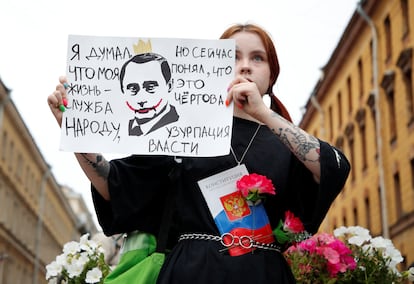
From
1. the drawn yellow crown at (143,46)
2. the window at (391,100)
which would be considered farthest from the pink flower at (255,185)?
the window at (391,100)

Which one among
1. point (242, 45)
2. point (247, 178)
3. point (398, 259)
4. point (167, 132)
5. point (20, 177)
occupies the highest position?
point (20, 177)

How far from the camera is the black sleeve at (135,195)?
3.28m

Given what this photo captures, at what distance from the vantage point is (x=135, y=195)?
3299 mm

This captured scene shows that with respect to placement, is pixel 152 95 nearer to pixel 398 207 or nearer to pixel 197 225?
pixel 197 225

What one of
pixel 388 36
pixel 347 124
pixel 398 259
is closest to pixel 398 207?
pixel 388 36

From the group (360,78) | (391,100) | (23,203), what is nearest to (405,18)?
(391,100)

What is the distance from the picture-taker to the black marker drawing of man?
132 inches

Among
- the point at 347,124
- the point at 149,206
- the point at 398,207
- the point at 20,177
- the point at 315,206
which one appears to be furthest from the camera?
the point at 20,177

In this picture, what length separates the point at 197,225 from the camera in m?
3.17

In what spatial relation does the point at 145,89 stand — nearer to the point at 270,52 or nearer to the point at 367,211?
the point at 270,52

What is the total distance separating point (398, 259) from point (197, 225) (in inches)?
70.6

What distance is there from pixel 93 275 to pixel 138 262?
2.81 ft

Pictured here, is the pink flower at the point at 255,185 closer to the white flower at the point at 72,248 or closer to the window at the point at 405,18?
the white flower at the point at 72,248

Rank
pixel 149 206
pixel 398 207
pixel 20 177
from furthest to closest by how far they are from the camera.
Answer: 1. pixel 20 177
2. pixel 398 207
3. pixel 149 206
